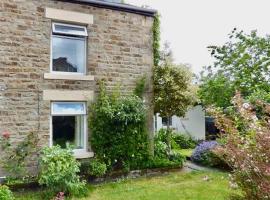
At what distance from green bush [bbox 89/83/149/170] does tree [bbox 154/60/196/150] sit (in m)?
1.20

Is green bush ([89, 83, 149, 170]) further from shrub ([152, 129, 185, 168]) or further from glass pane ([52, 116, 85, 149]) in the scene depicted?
shrub ([152, 129, 185, 168])

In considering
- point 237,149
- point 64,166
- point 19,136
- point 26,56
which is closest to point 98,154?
point 64,166

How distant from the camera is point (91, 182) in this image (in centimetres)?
1066

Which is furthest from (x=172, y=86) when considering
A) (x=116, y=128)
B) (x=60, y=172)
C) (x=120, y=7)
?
(x=60, y=172)

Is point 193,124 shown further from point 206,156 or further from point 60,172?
point 60,172

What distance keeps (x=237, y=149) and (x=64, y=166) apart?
5247 millimetres

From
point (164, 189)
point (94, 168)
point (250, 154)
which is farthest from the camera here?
point (94, 168)

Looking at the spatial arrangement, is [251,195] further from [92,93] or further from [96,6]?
[96,6]

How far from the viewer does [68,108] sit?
421 inches

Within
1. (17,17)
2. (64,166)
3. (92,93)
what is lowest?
(64,166)

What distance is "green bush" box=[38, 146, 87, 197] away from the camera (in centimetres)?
911

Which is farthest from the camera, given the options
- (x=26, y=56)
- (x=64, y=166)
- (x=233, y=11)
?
(x=233, y=11)

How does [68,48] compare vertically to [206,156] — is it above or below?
above

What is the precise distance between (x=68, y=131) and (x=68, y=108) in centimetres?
77
